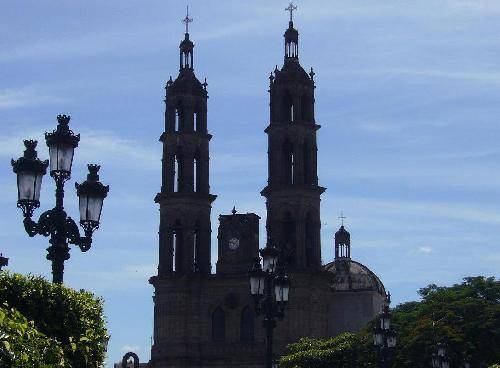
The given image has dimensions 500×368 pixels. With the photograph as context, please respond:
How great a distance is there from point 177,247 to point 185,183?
4.66 m

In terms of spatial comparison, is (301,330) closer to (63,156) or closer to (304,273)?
(304,273)

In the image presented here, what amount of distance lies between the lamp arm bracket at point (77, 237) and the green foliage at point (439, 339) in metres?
37.5

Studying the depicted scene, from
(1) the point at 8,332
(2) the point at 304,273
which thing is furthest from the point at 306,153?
(1) the point at 8,332

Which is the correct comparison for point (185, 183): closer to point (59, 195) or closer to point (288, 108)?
point (288, 108)

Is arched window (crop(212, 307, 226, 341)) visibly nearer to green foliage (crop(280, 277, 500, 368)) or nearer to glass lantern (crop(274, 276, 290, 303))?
green foliage (crop(280, 277, 500, 368))

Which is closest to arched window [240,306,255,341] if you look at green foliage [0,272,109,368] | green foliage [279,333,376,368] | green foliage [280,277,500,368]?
green foliage [280,277,500,368]

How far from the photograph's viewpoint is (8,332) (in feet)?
33.0

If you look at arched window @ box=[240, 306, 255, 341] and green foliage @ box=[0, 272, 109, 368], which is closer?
green foliage @ box=[0, 272, 109, 368]

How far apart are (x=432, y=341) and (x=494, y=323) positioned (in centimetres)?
316

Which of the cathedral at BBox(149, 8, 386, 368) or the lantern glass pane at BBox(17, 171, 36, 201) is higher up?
the cathedral at BBox(149, 8, 386, 368)

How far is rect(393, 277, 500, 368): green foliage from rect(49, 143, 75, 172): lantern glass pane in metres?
38.4

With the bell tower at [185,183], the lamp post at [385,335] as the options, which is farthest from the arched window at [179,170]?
the lamp post at [385,335]

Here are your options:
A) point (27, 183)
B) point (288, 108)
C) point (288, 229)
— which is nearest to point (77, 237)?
point (27, 183)

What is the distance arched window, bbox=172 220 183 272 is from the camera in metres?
77.5
